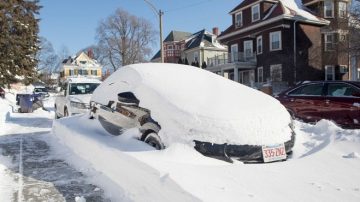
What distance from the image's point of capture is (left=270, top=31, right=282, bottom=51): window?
3100 centimetres

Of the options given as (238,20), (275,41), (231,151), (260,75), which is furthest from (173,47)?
(231,151)

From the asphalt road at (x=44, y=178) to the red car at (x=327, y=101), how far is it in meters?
5.96

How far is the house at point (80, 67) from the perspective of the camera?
93875 millimetres

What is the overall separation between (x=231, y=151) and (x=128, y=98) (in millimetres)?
1931

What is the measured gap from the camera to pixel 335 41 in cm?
3125

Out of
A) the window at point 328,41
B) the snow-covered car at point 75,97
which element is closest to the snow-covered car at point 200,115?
the snow-covered car at point 75,97

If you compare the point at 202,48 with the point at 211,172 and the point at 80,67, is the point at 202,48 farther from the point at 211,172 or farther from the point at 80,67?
the point at 211,172

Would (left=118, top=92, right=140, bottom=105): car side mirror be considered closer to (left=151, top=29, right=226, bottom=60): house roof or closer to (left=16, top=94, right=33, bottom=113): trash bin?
(left=16, top=94, right=33, bottom=113): trash bin

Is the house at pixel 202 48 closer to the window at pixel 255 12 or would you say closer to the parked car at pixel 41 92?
the window at pixel 255 12

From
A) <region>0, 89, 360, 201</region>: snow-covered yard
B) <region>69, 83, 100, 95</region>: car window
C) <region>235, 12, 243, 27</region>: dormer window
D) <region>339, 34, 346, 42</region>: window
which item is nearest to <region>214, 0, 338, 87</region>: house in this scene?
<region>235, 12, 243, 27</region>: dormer window

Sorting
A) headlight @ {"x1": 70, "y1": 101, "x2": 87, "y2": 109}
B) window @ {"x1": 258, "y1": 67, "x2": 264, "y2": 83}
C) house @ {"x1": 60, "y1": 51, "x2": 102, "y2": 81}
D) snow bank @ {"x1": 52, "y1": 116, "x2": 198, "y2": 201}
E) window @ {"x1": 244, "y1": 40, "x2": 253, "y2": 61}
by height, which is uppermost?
house @ {"x1": 60, "y1": 51, "x2": 102, "y2": 81}

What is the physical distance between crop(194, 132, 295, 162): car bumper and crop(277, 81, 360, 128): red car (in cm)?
477

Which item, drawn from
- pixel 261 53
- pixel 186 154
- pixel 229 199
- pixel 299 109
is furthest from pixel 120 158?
pixel 261 53

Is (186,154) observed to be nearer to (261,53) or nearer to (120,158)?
(120,158)
